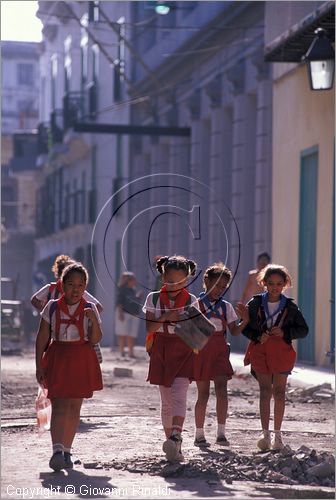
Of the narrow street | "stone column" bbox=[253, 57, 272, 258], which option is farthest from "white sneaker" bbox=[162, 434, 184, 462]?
"stone column" bbox=[253, 57, 272, 258]

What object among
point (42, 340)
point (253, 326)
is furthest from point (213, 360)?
point (42, 340)

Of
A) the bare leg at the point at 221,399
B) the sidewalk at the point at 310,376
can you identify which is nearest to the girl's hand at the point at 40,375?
the bare leg at the point at 221,399

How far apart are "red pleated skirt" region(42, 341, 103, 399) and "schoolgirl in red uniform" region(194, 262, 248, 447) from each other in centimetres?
142

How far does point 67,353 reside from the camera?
32.1ft

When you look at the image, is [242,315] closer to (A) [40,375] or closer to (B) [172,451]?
(B) [172,451]

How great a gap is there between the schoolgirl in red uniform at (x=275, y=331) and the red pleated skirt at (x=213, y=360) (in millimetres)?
568

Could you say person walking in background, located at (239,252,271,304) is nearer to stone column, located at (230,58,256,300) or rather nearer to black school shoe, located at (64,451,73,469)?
black school shoe, located at (64,451,73,469)

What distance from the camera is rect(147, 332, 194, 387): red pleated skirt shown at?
1023 cm

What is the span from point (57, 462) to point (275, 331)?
2089 millimetres

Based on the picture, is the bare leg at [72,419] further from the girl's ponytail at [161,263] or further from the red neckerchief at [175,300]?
the girl's ponytail at [161,263]

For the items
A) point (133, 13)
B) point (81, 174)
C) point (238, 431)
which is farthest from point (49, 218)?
point (238, 431)

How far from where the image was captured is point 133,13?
3903 cm

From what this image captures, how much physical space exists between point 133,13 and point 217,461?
99.0 ft

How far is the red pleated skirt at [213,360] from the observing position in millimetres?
11352
